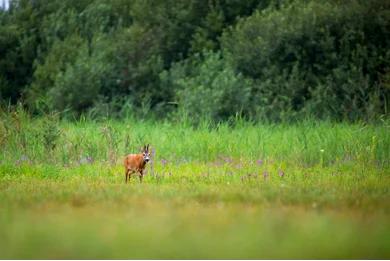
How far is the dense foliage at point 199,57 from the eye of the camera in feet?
89.4

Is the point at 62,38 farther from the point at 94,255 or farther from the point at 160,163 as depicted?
the point at 94,255

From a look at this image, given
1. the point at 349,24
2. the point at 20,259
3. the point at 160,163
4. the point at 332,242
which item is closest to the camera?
the point at 20,259

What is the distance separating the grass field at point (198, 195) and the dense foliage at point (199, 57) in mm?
8196

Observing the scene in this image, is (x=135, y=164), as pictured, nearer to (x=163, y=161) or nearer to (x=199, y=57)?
(x=163, y=161)

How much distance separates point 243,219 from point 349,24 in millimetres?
21804

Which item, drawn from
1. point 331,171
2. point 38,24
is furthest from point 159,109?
point 331,171

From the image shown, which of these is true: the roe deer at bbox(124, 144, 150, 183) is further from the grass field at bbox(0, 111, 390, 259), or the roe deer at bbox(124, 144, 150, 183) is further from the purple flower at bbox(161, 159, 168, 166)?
the purple flower at bbox(161, 159, 168, 166)

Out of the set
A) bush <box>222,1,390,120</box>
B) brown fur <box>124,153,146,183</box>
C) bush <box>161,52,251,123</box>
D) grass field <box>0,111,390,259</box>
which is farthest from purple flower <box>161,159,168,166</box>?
bush <box>222,1,390,120</box>

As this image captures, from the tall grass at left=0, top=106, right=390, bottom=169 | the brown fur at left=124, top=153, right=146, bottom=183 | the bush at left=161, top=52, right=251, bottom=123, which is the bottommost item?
the bush at left=161, top=52, right=251, bottom=123

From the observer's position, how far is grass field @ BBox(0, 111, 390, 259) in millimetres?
6172

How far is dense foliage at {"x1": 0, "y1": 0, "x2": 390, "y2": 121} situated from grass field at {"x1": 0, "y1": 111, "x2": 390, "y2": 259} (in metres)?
8.20

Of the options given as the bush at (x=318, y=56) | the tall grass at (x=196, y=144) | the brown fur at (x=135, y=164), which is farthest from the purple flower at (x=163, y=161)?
the bush at (x=318, y=56)

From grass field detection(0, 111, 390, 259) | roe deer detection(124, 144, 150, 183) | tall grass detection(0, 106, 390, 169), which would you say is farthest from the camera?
tall grass detection(0, 106, 390, 169)

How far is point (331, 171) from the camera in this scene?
12.0 m
